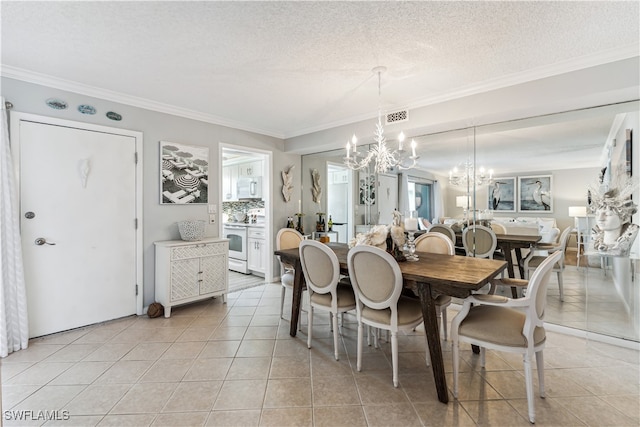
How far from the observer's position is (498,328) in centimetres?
199

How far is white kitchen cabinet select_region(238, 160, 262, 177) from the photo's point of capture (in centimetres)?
598

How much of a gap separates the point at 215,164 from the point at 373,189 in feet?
7.29

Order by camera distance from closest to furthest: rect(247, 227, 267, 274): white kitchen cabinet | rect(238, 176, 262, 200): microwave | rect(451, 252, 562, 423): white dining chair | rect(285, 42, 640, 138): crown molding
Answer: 1. rect(451, 252, 562, 423): white dining chair
2. rect(285, 42, 640, 138): crown molding
3. rect(247, 227, 267, 274): white kitchen cabinet
4. rect(238, 176, 262, 200): microwave

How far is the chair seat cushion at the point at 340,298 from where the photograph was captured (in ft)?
8.74

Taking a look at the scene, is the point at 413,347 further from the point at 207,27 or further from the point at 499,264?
the point at 207,27

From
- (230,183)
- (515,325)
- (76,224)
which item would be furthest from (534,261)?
(230,183)

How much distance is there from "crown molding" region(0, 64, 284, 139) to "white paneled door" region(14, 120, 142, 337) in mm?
381

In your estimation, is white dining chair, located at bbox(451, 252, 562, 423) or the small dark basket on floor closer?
white dining chair, located at bbox(451, 252, 562, 423)

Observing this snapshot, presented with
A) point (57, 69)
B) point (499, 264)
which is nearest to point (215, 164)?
point (57, 69)

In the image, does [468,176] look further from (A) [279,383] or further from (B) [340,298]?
(A) [279,383]

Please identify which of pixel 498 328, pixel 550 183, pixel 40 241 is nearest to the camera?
pixel 498 328

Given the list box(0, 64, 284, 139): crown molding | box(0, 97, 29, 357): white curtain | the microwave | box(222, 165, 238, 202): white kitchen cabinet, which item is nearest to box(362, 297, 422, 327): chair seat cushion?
box(0, 97, 29, 357): white curtain

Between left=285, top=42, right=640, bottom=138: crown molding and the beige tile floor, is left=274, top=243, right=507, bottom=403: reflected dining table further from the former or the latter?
left=285, top=42, right=640, bottom=138: crown molding

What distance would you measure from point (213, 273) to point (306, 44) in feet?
9.35
